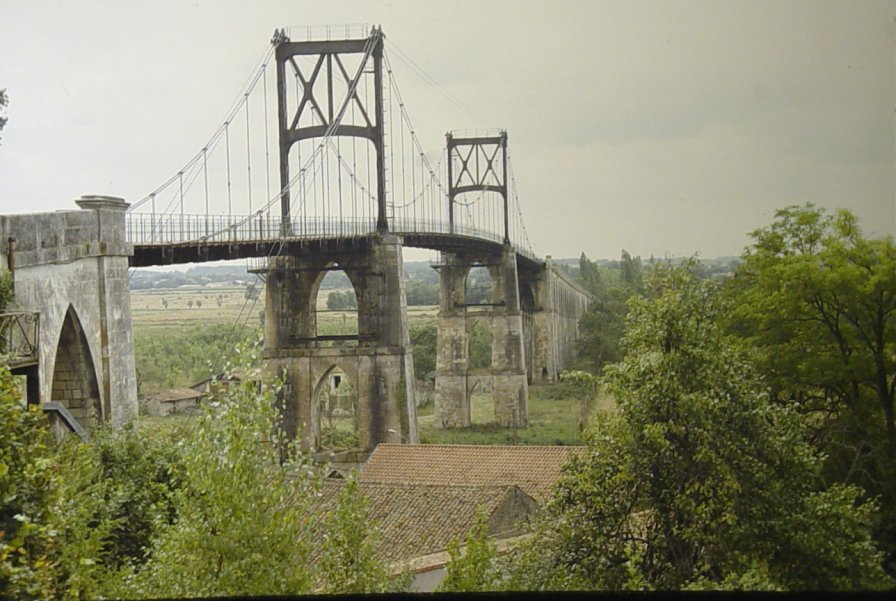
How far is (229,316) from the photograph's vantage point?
32.5 m

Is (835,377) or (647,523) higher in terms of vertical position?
(835,377)

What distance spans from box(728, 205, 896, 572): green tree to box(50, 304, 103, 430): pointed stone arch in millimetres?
6162

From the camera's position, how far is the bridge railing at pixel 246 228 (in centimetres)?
1442

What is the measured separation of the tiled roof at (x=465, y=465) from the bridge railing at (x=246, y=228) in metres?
3.63

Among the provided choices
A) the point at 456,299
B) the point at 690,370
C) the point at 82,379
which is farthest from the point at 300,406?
the point at 690,370

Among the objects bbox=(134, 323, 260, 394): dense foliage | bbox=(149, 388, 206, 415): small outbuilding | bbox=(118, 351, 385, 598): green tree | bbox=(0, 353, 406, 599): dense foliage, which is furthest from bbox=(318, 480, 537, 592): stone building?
bbox=(134, 323, 260, 394): dense foliage

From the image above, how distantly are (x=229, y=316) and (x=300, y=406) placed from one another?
13316 millimetres

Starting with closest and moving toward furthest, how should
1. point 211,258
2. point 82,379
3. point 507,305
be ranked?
1. point 82,379
2. point 211,258
3. point 507,305

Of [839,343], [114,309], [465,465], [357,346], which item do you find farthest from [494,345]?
[839,343]

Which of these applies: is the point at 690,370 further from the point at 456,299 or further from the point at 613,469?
the point at 456,299

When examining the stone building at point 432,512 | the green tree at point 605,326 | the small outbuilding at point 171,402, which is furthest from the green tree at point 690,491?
the green tree at point 605,326

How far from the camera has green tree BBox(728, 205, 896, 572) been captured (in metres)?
10.3

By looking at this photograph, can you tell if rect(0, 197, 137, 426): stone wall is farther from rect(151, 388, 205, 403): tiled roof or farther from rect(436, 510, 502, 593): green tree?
rect(151, 388, 205, 403): tiled roof

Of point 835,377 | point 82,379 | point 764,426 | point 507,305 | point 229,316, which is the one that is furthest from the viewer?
point 229,316
